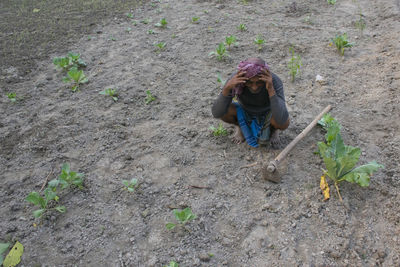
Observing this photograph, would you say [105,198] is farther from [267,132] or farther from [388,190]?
[388,190]

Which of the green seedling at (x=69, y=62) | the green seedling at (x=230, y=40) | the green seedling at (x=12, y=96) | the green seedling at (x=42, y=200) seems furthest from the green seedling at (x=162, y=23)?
the green seedling at (x=42, y=200)

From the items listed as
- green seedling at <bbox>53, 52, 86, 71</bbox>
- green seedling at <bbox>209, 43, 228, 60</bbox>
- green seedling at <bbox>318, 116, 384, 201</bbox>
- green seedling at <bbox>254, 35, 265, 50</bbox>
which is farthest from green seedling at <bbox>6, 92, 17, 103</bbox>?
green seedling at <bbox>318, 116, 384, 201</bbox>

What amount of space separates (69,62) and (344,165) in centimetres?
442

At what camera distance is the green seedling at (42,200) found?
8.75 ft

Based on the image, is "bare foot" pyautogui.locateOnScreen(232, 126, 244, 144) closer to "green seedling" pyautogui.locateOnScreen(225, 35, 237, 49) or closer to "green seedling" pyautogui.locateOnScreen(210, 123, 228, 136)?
"green seedling" pyautogui.locateOnScreen(210, 123, 228, 136)

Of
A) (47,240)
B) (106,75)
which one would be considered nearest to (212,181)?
(47,240)

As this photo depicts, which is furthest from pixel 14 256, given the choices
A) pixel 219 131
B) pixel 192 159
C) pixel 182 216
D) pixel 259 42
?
pixel 259 42

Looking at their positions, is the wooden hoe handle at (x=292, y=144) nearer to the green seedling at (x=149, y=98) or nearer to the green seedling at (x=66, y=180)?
the green seedling at (x=66, y=180)

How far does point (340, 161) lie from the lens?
276 cm

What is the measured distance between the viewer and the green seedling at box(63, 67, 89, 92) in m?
4.63

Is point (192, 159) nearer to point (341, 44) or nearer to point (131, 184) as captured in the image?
point (131, 184)

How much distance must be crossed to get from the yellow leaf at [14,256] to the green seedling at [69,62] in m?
3.31

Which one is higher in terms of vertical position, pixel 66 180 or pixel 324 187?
pixel 66 180

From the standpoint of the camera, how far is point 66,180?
2.95m
